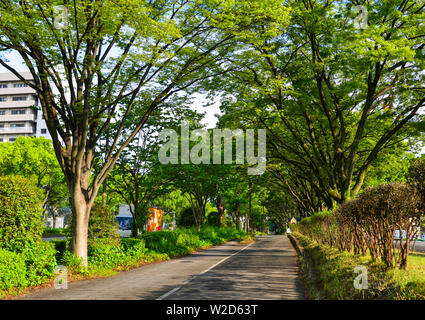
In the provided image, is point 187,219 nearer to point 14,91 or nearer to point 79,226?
point 79,226


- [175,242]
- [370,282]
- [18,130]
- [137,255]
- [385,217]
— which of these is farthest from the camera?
[18,130]

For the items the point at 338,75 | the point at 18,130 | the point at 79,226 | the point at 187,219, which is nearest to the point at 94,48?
the point at 79,226

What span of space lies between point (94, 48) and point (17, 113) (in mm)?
91509

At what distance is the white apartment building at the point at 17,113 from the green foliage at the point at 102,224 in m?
85.5

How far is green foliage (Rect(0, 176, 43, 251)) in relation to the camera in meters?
10.7

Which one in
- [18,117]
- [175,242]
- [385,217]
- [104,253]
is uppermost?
[18,117]

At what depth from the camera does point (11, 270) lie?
978 centimetres

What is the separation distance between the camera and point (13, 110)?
3723 inches

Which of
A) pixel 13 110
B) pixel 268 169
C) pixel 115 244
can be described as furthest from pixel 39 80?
pixel 13 110

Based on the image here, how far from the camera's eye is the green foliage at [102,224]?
50.7ft

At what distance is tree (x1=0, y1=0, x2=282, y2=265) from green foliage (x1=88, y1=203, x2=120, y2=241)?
1.48 m

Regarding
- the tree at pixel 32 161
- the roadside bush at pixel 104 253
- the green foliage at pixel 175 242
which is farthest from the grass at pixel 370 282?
the tree at pixel 32 161
